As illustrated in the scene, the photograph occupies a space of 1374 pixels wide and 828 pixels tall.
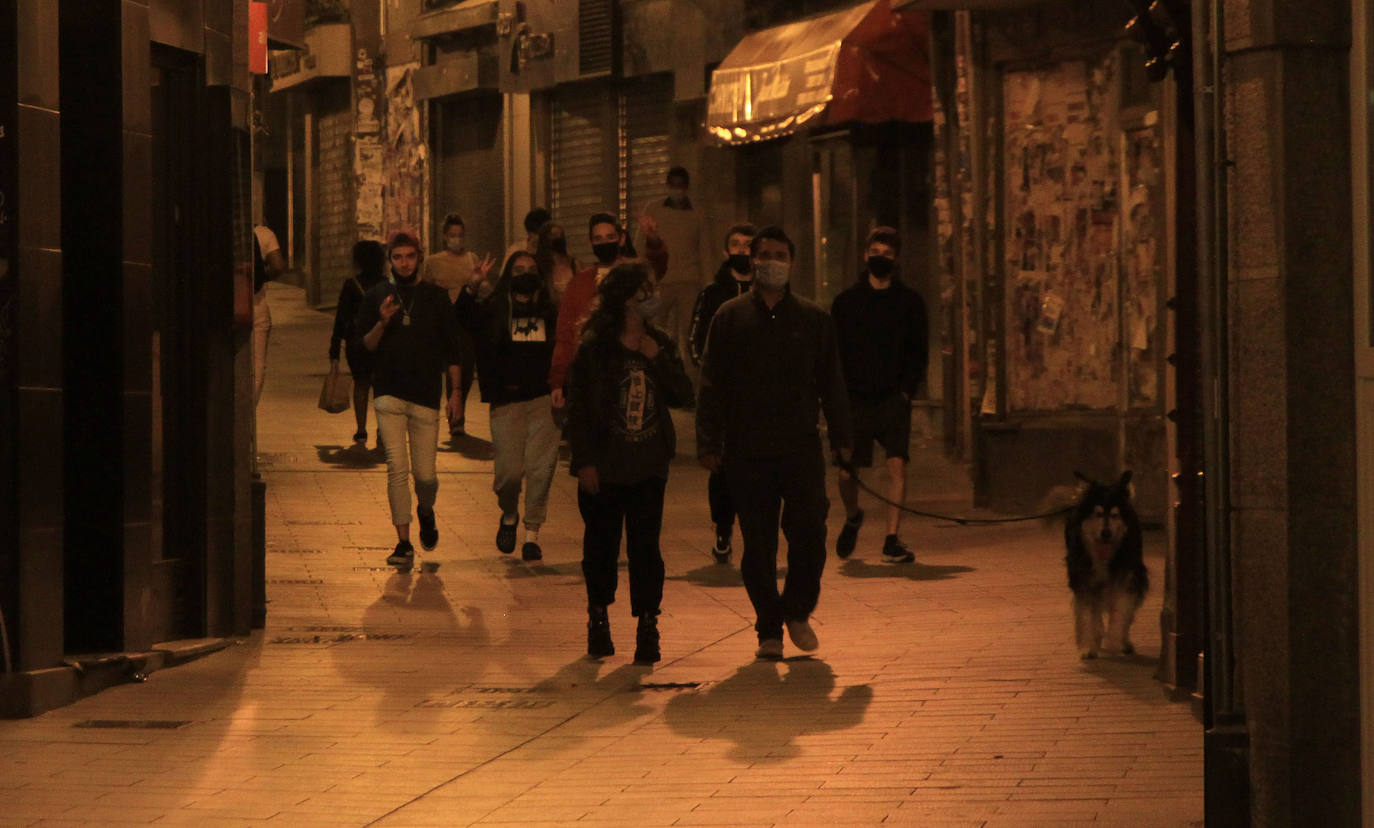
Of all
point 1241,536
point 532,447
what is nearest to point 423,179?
point 532,447

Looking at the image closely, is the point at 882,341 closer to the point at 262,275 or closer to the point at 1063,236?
the point at 1063,236

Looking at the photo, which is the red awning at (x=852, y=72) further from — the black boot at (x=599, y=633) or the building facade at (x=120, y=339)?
the black boot at (x=599, y=633)

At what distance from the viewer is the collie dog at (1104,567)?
9531mm

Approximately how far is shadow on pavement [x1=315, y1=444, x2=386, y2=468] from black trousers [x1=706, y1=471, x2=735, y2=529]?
5683 mm

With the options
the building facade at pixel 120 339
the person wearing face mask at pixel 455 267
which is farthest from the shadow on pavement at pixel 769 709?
the person wearing face mask at pixel 455 267

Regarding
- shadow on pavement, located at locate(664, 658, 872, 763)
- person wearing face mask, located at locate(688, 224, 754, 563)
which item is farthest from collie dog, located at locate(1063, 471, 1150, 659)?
person wearing face mask, located at locate(688, 224, 754, 563)

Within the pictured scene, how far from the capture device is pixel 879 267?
43.3 ft

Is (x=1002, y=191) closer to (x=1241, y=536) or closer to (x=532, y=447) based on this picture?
(x=532, y=447)

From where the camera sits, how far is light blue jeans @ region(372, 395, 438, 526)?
43.4ft

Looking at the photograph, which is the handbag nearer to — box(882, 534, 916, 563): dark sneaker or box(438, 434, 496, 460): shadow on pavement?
box(438, 434, 496, 460): shadow on pavement

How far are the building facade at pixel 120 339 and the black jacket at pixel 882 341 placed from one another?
3.69m

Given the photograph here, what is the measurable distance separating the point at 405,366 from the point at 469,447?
20.6 ft

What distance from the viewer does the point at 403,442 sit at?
13250 mm

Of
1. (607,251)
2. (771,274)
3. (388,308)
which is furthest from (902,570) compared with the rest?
(771,274)
